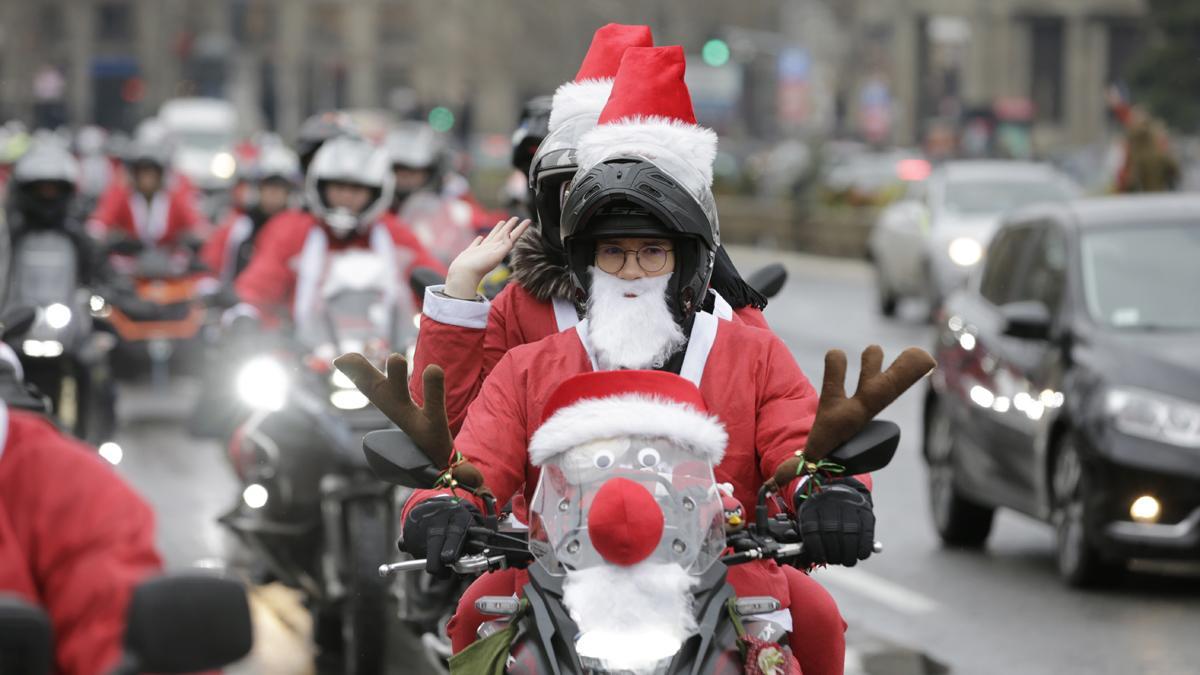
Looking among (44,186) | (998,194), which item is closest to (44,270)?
(44,186)

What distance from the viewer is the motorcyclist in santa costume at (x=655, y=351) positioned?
16.1 feet

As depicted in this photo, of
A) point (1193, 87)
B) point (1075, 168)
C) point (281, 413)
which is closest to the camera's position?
point (281, 413)

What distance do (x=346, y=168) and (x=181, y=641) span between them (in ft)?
23.0

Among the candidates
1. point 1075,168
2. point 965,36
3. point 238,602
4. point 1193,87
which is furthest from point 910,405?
point 965,36

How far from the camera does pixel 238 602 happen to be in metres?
3.16

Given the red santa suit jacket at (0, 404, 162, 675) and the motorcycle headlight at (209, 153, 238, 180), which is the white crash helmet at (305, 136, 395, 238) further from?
the motorcycle headlight at (209, 153, 238, 180)

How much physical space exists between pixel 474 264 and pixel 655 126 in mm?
791

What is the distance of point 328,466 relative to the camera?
895 centimetres

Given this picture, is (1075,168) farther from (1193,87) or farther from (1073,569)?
(1073,569)

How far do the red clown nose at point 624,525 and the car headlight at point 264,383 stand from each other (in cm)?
517

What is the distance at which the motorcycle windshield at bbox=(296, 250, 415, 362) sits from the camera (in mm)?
9445

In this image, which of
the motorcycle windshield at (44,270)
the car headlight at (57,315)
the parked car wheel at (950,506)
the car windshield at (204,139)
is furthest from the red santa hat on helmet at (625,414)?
the car windshield at (204,139)

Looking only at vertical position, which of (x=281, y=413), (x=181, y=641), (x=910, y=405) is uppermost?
(x=181, y=641)

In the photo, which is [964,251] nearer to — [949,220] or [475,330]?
[949,220]
